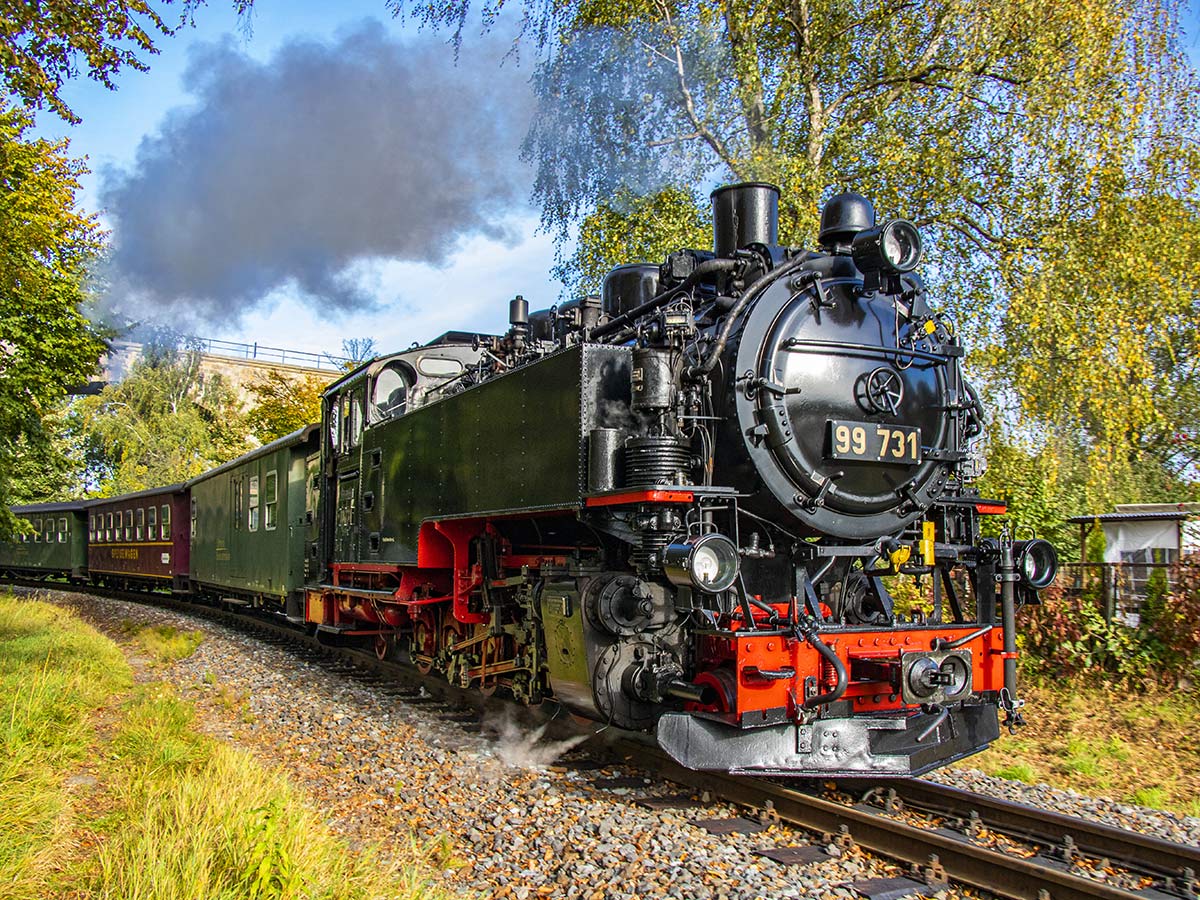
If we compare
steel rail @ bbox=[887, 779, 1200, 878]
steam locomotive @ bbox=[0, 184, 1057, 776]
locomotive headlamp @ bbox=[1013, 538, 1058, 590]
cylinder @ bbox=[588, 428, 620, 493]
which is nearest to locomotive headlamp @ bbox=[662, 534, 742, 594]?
steam locomotive @ bbox=[0, 184, 1057, 776]

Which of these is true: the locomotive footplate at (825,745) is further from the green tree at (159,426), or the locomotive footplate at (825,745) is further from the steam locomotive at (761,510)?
the green tree at (159,426)

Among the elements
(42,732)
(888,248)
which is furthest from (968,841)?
(42,732)

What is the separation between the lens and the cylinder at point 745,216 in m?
6.03

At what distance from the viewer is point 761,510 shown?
5.09 m

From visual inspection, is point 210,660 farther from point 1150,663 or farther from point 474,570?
point 1150,663

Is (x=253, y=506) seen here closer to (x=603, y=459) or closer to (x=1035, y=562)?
(x=603, y=459)

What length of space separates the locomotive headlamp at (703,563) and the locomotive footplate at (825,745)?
65cm

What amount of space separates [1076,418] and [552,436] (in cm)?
691

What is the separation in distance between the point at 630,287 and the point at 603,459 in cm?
201

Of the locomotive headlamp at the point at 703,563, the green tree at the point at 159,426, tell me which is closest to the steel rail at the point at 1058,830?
the locomotive headlamp at the point at 703,563

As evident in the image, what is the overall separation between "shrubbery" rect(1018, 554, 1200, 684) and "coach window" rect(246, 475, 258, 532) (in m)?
9.71

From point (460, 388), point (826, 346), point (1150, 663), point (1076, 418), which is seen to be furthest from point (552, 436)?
point (1076, 418)

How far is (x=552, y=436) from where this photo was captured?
5531mm

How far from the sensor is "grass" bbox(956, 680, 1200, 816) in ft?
19.2
